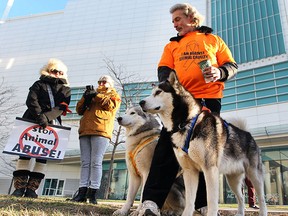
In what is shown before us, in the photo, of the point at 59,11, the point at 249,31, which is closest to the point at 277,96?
the point at 249,31

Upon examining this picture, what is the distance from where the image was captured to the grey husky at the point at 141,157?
341 cm

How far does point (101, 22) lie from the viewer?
36.4 meters

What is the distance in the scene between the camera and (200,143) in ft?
8.37

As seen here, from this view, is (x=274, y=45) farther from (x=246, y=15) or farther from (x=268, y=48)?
(x=246, y=15)

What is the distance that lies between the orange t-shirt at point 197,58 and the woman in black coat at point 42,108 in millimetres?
2729

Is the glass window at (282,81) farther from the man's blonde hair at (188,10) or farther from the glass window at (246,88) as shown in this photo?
the man's blonde hair at (188,10)

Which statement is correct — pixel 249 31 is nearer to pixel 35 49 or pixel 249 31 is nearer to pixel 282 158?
pixel 282 158

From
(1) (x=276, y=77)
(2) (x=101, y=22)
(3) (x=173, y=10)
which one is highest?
(2) (x=101, y=22)

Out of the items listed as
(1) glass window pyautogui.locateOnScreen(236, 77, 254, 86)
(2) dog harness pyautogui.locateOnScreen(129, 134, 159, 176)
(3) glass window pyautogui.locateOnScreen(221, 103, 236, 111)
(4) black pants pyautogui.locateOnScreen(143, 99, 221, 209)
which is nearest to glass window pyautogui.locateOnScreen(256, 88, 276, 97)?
(1) glass window pyautogui.locateOnScreen(236, 77, 254, 86)

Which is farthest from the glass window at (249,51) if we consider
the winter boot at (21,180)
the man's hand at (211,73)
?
the winter boot at (21,180)

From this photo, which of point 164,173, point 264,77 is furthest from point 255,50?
point 164,173

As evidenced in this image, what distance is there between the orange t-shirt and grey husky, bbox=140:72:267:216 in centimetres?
34

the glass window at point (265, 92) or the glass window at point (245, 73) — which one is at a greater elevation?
the glass window at point (245, 73)

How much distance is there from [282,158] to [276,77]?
8.48 m
